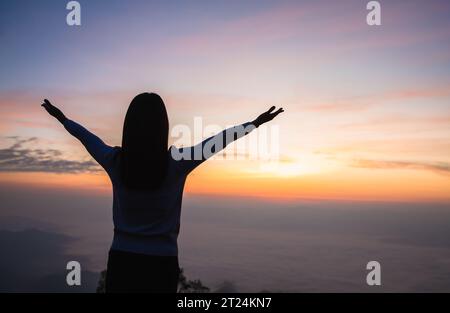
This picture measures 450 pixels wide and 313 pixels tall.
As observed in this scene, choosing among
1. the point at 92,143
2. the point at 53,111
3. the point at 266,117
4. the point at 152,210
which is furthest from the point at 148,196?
the point at 53,111

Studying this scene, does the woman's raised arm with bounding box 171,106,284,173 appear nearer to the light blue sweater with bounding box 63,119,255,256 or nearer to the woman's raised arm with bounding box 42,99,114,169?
the light blue sweater with bounding box 63,119,255,256

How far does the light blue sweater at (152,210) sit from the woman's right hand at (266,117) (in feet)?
1.07

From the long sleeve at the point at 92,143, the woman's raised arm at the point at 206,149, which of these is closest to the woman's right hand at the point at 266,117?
the woman's raised arm at the point at 206,149

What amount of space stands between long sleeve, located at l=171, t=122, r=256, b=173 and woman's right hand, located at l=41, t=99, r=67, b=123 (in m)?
1.07

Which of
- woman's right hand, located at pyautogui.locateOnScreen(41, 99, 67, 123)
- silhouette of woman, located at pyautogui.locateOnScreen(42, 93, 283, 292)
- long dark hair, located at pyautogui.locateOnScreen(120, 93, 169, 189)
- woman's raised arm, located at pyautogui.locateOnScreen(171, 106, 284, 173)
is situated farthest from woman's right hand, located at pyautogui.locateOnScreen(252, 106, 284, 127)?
woman's right hand, located at pyautogui.locateOnScreen(41, 99, 67, 123)

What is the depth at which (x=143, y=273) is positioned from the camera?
2.46 meters

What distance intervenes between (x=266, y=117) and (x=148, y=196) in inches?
38.8

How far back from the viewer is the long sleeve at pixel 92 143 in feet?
8.38

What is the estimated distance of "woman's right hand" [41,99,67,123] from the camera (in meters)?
3.03

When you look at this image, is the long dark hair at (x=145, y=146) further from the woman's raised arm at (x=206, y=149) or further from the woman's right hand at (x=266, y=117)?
the woman's right hand at (x=266, y=117)

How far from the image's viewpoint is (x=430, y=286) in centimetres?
14062
